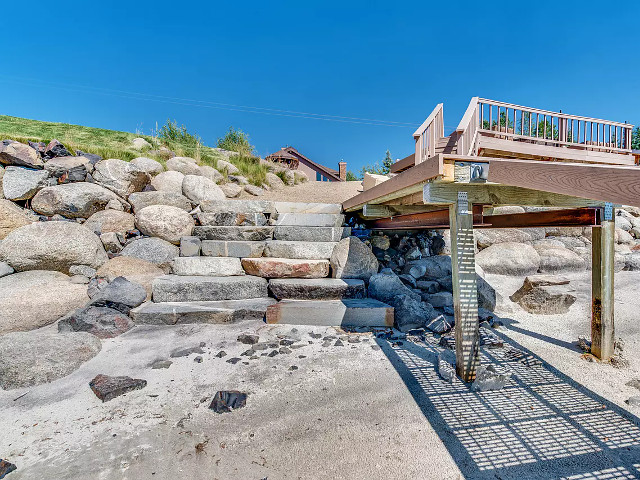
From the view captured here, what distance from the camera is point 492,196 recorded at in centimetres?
288

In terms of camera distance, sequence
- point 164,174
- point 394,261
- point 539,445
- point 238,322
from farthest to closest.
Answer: point 164,174 → point 394,261 → point 238,322 → point 539,445

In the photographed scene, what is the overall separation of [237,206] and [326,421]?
4776mm

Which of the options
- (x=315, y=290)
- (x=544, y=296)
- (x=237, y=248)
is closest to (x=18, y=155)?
(x=237, y=248)

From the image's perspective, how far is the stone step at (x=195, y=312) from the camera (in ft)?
12.8

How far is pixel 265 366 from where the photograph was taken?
9.66 feet

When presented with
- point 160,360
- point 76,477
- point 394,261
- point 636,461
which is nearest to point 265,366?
point 160,360

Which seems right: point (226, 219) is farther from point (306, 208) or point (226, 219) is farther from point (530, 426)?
point (530, 426)

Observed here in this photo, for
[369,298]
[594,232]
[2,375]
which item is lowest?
[2,375]

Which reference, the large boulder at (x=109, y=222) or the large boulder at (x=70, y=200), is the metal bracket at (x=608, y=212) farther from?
the large boulder at (x=70, y=200)

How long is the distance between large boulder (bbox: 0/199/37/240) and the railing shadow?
6127 mm

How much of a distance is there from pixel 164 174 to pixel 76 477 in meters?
6.58

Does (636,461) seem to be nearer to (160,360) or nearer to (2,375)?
(160,360)

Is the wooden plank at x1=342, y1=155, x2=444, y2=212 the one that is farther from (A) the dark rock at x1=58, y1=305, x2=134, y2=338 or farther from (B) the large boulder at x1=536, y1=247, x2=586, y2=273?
(B) the large boulder at x1=536, y1=247, x2=586, y2=273

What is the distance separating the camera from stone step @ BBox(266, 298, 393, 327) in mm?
3971
